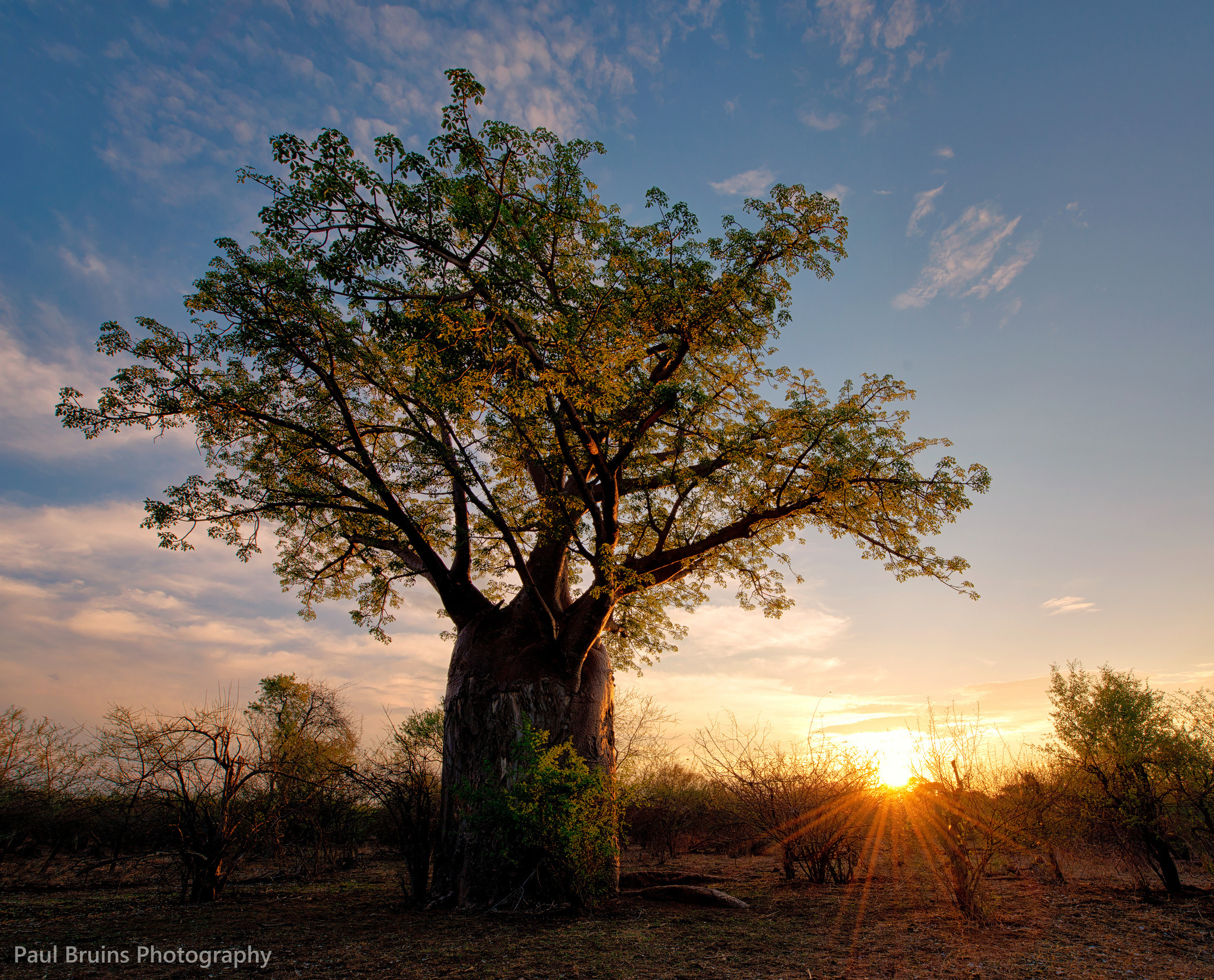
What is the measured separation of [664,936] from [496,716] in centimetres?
298

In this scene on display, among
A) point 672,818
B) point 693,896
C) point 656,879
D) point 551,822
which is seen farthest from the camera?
point 672,818

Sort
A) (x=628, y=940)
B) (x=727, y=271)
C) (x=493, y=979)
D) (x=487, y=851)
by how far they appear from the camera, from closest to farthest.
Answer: (x=493, y=979) < (x=628, y=940) < (x=487, y=851) < (x=727, y=271)

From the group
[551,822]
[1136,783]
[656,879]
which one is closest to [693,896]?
[656,879]

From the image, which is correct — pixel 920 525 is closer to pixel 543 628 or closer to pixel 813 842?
pixel 813 842

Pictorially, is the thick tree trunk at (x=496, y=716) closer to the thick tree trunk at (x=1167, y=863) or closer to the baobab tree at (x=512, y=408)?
the baobab tree at (x=512, y=408)

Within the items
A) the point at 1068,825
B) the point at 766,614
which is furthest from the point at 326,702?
the point at 1068,825

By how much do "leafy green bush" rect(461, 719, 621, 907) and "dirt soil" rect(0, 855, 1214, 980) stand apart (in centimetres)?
32

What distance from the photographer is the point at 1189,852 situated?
891cm

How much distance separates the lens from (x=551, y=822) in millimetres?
5164

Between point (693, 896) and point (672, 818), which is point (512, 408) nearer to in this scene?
point (693, 896)

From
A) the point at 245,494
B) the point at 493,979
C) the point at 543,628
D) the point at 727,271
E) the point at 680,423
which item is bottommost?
the point at 493,979

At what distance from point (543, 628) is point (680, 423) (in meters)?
3.33

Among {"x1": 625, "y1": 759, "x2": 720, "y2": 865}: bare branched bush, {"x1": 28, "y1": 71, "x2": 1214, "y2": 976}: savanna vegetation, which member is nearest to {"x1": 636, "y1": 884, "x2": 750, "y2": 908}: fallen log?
{"x1": 28, "y1": 71, "x2": 1214, "y2": 976}: savanna vegetation

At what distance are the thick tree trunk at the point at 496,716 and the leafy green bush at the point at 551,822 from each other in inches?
23.7
